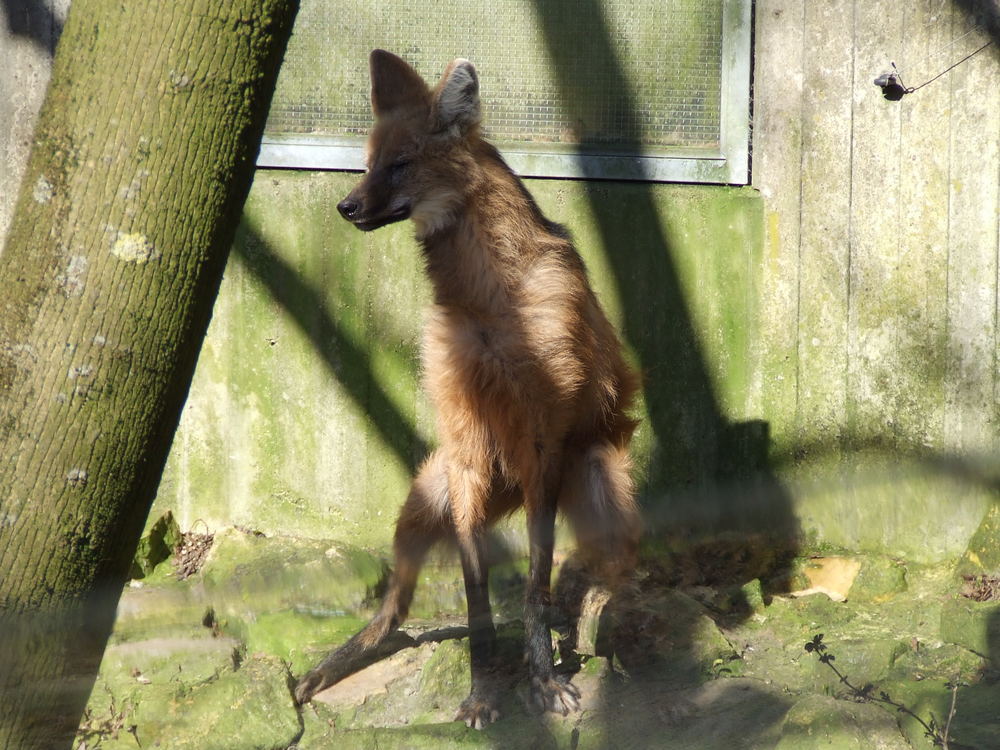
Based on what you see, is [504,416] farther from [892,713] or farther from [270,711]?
[892,713]

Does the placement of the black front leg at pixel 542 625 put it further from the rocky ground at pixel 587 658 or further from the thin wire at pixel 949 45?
the thin wire at pixel 949 45

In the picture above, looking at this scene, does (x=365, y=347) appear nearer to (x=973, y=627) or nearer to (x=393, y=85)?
(x=393, y=85)

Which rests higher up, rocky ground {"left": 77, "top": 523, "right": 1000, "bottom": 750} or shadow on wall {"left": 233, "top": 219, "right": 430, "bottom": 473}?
shadow on wall {"left": 233, "top": 219, "right": 430, "bottom": 473}

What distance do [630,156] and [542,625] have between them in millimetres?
2687

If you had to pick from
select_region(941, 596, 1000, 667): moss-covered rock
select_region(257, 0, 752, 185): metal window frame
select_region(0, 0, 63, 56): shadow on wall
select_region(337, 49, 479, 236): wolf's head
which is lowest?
select_region(941, 596, 1000, 667): moss-covered rock

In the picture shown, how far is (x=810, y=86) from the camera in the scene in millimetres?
5148

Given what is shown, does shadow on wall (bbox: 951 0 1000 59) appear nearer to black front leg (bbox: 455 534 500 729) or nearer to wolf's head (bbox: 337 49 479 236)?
wolf's head (bbox: 337 49 479 236)

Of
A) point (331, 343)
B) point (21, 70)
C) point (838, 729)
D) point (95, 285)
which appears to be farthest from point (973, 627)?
point (21, 70)

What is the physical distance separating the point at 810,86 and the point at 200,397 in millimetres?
3783

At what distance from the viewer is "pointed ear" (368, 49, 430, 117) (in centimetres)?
398

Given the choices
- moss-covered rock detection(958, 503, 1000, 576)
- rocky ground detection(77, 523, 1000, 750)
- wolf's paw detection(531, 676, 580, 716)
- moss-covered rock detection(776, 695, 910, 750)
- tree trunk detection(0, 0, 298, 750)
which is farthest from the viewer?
moss-covered rock detection(958, 503, 1000, 576)

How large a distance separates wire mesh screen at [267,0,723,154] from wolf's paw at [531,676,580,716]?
2.90 meters

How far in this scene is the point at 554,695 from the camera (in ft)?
12.0

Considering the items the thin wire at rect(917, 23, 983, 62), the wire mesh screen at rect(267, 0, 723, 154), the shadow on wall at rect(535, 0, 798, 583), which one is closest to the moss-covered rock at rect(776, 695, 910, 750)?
the shadow on wall at rect(535, 0, 798, 583)
